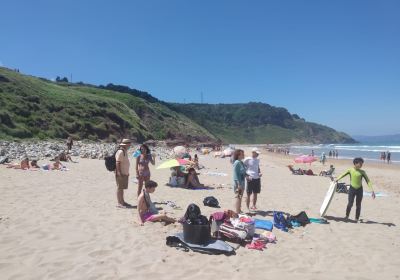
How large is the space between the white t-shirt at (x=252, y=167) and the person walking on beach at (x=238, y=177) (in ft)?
1.89

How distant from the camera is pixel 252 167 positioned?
9.95m

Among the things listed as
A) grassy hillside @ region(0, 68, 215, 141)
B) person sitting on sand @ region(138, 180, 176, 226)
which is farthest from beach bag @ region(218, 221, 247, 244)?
grassy hillside @ region(0, 68, 215, 141)

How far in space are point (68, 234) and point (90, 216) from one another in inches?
57.1

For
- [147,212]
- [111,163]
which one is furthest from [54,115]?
[147,212]

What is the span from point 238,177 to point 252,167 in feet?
2.84

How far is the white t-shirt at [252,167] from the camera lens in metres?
9.90

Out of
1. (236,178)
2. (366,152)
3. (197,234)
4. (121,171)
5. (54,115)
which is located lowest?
(197,234)

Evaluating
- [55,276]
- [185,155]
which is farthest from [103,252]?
[185,155]

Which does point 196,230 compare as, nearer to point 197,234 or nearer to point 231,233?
point 197,234

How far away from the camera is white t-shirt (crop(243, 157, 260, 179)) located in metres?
9.90

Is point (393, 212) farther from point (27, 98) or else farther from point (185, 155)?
point (27, 98)

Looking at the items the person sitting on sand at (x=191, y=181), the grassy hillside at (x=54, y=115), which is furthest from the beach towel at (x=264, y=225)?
the grassy hillside at (x=54, y=115)

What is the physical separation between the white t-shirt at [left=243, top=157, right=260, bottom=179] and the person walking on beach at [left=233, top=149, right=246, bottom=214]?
58 cm

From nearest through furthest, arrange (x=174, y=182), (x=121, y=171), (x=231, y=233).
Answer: (x=231, y=233) < (x=121, y=171) < (x=174, y=182)
